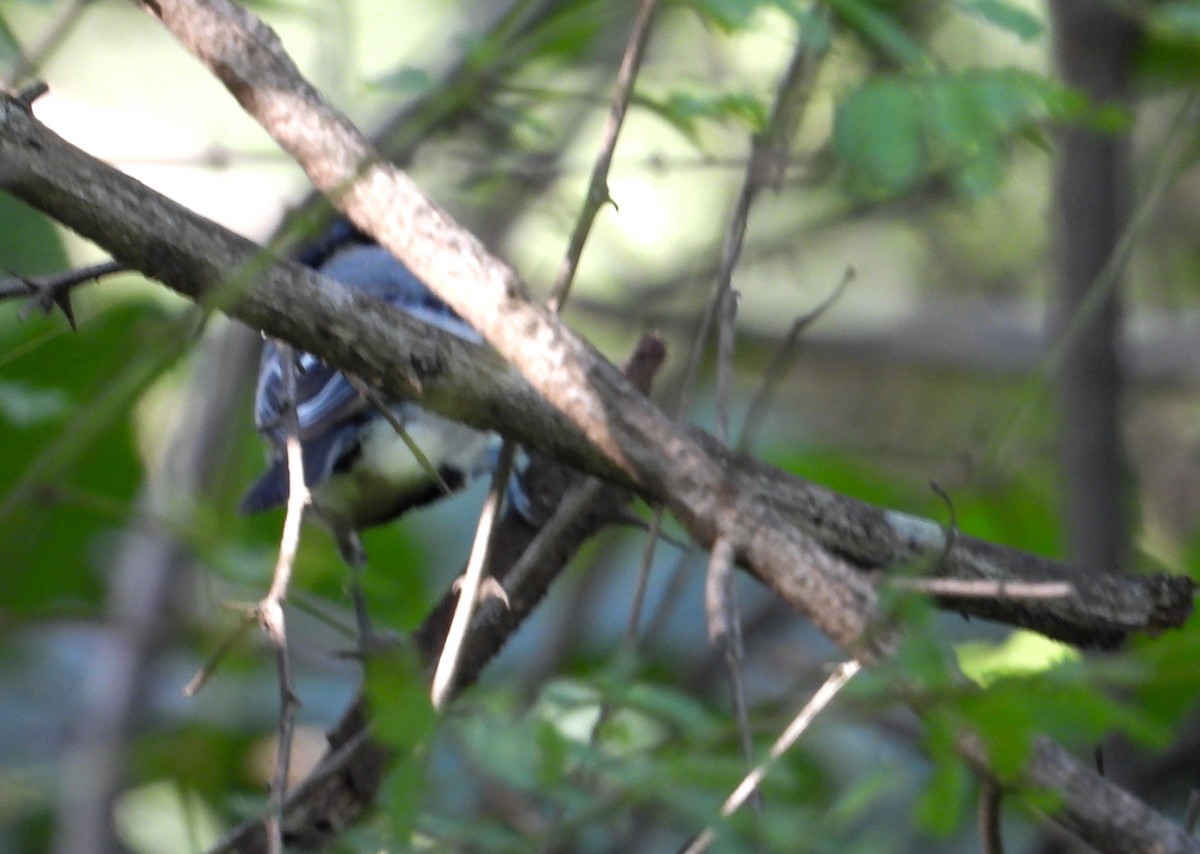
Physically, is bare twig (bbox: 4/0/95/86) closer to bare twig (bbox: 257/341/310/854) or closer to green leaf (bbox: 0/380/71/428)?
green leaf (bbox: 0/380/71/428)

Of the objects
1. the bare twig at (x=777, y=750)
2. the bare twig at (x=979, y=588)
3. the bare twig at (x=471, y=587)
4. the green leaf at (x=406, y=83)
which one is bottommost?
the bare twig at (x=777, y=750)

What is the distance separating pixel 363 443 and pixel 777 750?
3.22 ft

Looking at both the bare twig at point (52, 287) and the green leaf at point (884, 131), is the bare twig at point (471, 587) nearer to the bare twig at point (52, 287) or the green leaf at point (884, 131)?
the bare twig at point (52, 287)

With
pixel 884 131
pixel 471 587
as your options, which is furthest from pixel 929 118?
pixel 471 587

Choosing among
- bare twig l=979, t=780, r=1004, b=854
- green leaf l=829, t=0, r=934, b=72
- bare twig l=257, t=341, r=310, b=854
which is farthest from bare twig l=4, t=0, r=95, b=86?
bare twig l=979, t=780, r=1004, b=854

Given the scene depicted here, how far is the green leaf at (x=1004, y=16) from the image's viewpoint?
124cm

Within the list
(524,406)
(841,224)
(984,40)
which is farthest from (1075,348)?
(524,406)

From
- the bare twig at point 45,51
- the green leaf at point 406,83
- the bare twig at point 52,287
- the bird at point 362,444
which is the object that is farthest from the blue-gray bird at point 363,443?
the bare twig at point 52,287

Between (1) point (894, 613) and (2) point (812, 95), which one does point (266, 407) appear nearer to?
(2) point (812, 95)

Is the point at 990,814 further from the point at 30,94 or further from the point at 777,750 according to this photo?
the point at 30,94

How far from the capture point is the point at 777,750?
75cm

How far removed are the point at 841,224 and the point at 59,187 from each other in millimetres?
1994

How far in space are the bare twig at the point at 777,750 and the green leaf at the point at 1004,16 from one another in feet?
2.22

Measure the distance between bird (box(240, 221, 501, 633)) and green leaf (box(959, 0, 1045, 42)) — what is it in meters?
0.59
